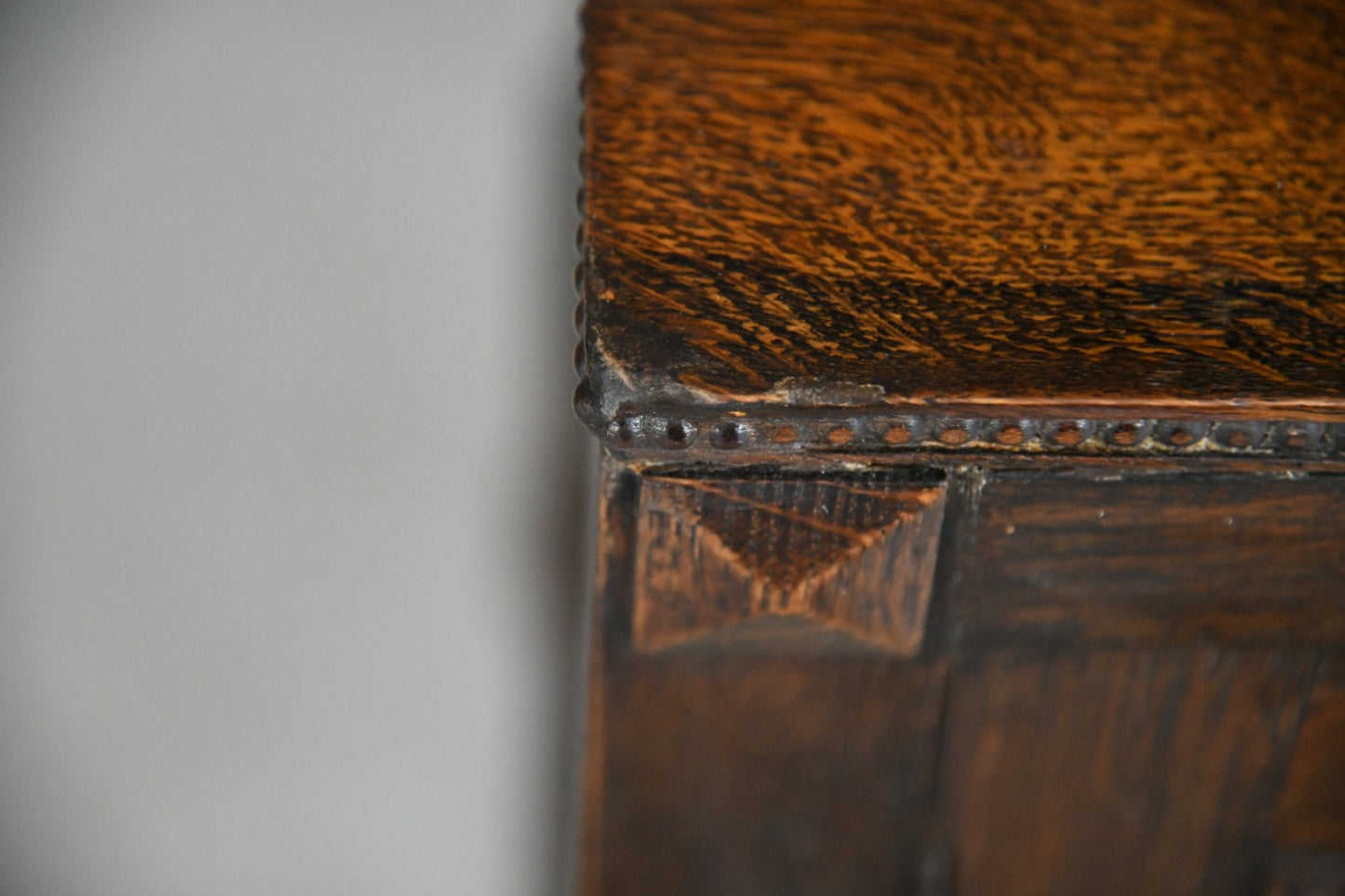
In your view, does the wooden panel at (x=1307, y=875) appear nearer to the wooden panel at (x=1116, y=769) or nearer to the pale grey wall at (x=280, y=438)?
the wooden panel at (x=1116, y=769)

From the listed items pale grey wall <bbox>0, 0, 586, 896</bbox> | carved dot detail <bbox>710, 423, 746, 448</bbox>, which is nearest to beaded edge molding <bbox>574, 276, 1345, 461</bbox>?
carved dot detail <bbox>710, 423, 746, 448</bbox>

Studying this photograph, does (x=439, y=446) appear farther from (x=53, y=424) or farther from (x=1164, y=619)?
(x=1164, y=619)

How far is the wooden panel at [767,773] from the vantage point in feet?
1.13

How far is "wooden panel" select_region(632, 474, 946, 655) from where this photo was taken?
0.30 meters

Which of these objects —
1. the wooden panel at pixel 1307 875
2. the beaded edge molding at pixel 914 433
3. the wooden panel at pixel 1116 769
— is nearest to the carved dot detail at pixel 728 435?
the beaded edge molding at pixel 914 433

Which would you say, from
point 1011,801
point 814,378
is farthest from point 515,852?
point 814,378

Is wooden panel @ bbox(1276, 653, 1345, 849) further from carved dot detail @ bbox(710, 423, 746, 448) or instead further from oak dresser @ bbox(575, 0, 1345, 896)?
carved dot detail @ bbox(710, 423, 746, 448)

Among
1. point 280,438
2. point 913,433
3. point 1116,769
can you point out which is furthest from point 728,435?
point 280,438

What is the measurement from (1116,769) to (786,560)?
14cm

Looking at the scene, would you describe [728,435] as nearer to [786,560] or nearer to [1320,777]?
[786,560]

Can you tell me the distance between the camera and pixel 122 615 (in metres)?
0.72

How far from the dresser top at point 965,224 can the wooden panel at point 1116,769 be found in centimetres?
9

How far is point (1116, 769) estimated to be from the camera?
368 millimetres

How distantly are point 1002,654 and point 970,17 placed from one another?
0.25m
